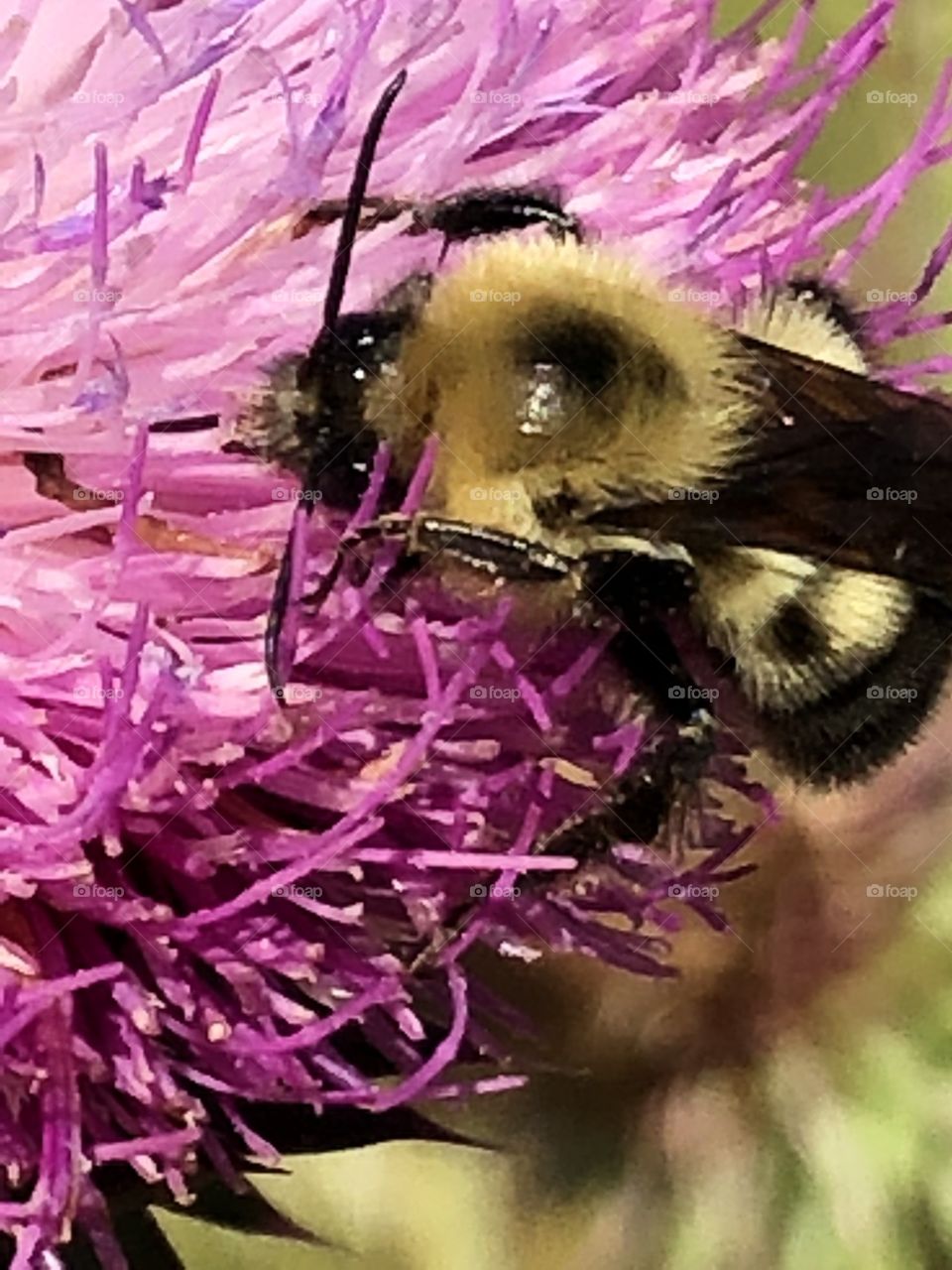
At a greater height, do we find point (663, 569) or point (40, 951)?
point (663, 569)

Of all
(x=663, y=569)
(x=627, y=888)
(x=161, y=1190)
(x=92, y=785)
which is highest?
(x=663, y=569)

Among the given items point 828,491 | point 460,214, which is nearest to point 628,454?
point 828,491

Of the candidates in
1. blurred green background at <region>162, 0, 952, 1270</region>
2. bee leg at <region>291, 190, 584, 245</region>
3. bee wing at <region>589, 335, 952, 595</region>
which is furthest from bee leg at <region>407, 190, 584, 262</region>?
blurred green background at <region>162, 0, 952, 1270</region>

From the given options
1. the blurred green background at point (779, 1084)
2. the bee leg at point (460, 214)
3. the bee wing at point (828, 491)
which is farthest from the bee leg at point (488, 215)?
the blurred green background at point (779, 1084)

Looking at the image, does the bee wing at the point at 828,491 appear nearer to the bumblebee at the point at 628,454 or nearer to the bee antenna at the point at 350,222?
the bumblebee at the point at 628,454

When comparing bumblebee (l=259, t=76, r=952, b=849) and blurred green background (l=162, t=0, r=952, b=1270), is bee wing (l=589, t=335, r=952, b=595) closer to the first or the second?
bumblebee (l=259, t=76, r=952, b=849)

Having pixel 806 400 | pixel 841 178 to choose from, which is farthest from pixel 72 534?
pixel 841 178

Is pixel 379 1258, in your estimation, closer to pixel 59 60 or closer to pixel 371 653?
pixel 371 653
